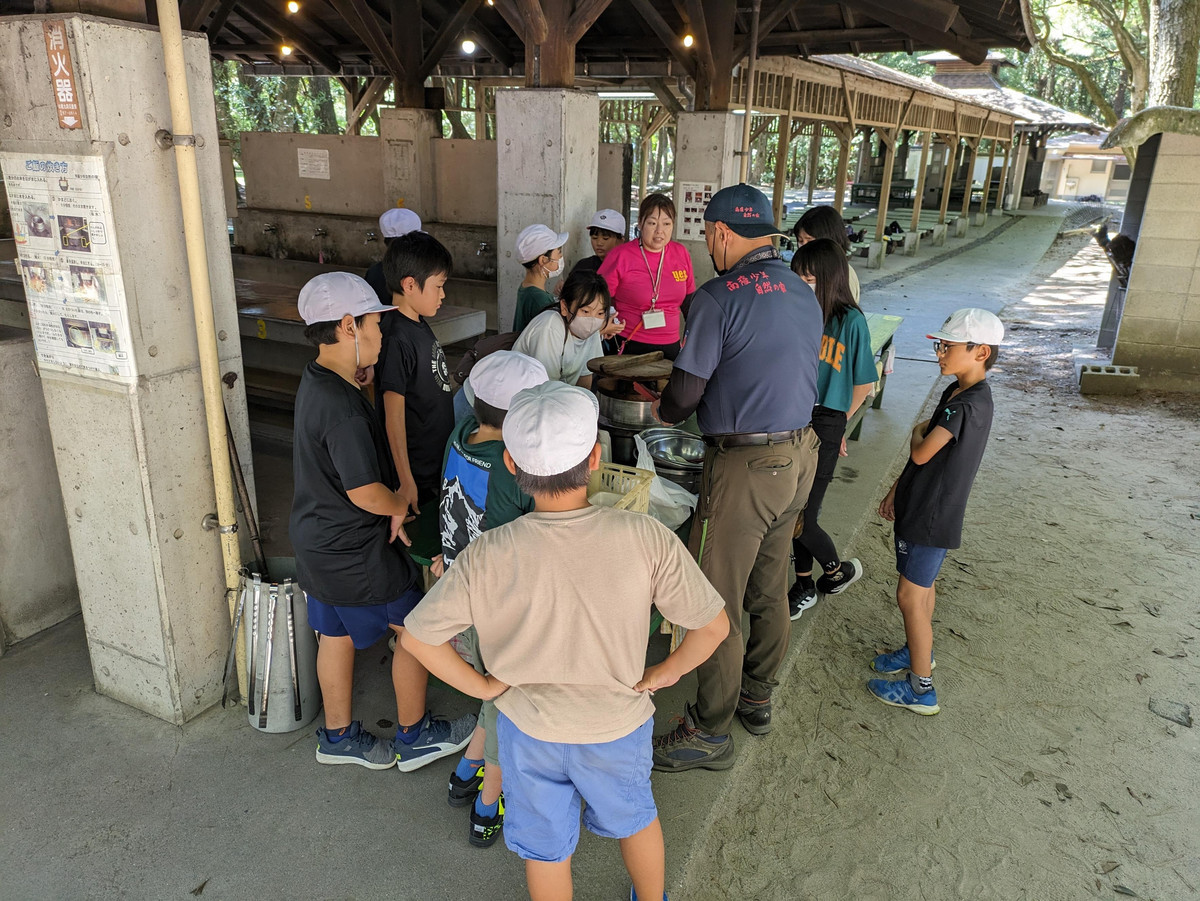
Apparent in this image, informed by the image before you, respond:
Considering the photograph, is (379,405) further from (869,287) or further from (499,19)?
(869,287)

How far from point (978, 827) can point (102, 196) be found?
12.4ft

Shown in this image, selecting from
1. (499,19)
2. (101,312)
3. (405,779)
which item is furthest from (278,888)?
(499,19)

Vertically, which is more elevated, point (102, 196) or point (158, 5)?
point (158, 5)

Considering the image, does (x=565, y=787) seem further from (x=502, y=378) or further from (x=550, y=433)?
(x=502, y=378)

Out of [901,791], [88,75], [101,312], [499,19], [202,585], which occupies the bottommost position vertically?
[901,791]

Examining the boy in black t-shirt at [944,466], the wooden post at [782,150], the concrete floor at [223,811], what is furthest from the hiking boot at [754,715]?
the wooden post at [782,150]

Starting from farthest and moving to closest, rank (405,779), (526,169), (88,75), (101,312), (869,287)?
(869,287) < (526,169) < (405,779) < (101,312) < (88,75)

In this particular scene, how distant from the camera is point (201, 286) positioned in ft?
9.30

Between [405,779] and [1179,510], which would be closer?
[405,779]

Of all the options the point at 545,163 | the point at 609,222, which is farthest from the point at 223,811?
the point at 545,163

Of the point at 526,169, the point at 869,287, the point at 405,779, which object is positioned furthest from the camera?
the point at 869,287

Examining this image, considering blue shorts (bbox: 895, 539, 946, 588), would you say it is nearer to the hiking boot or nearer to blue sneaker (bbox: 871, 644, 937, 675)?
blue sneaker (bbox: 871, 644, 937, 675)

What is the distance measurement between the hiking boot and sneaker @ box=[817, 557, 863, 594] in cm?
132

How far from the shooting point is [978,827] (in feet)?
9.93
